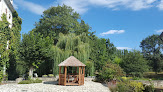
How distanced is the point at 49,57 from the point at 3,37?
6926 mm

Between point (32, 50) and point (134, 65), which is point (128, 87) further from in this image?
point (32, 50)

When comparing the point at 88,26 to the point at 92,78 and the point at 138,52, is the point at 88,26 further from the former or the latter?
the point at 92,78

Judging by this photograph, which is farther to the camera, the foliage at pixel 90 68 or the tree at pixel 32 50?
the foliage at pixel 90 68

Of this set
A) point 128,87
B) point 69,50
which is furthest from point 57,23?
point 128,87

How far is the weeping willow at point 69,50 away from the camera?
73.3 feet

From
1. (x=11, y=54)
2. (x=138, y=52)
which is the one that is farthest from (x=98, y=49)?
(x=11, y=54)

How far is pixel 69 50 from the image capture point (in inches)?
907

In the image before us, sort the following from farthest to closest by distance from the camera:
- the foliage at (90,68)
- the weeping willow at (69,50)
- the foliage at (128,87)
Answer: the foliage at (90,68) → the weeping willow at (69,50) → the foliage at (128,87)

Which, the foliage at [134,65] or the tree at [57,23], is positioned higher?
the tree at [57,23]

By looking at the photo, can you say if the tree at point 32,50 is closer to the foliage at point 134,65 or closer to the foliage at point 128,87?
the foliage at point 128,87

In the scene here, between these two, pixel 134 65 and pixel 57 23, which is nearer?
pixel 134 65

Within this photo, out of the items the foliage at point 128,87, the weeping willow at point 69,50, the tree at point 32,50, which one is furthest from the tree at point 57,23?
the foliage at point 128,87

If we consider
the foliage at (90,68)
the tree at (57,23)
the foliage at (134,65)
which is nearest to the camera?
the foliage at (90,68)

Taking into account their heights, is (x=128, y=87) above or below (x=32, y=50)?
below
